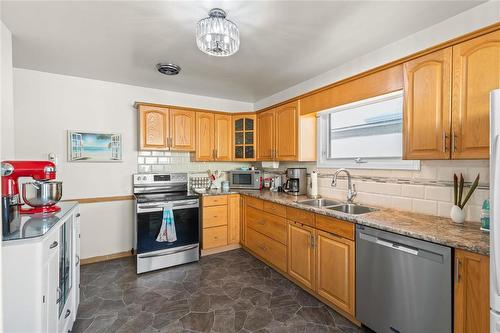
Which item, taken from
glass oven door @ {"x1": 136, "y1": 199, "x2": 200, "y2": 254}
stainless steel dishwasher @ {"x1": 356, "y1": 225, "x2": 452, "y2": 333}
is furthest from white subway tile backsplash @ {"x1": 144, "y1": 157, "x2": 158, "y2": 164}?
stainless steel dishwasher @ {"x1": 356, "y1": 225, "x2": 452, "y2": 333}

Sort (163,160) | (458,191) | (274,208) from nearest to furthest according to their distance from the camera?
(458,191) → (274,208) → (163,160)

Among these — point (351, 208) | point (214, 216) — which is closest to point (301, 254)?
point (351, 208)

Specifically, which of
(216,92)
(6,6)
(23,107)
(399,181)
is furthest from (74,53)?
(399,181)

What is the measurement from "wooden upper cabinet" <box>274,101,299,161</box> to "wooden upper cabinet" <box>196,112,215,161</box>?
3.45 feet

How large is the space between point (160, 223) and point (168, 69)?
6.11ft

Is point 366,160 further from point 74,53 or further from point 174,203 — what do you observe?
point 74,53

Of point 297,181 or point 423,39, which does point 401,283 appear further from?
point 423,39

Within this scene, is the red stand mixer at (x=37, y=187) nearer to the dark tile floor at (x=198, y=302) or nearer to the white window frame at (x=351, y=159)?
the dark tile floor at (x=198, y=302)

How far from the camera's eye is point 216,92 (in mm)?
4020

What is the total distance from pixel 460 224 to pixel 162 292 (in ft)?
9.03

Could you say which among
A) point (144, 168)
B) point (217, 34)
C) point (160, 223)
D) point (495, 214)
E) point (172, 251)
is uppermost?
point (217, 34)

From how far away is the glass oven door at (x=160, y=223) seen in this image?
3053 millimetres

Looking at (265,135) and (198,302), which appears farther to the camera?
(265,135)

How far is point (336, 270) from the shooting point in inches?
88.5
